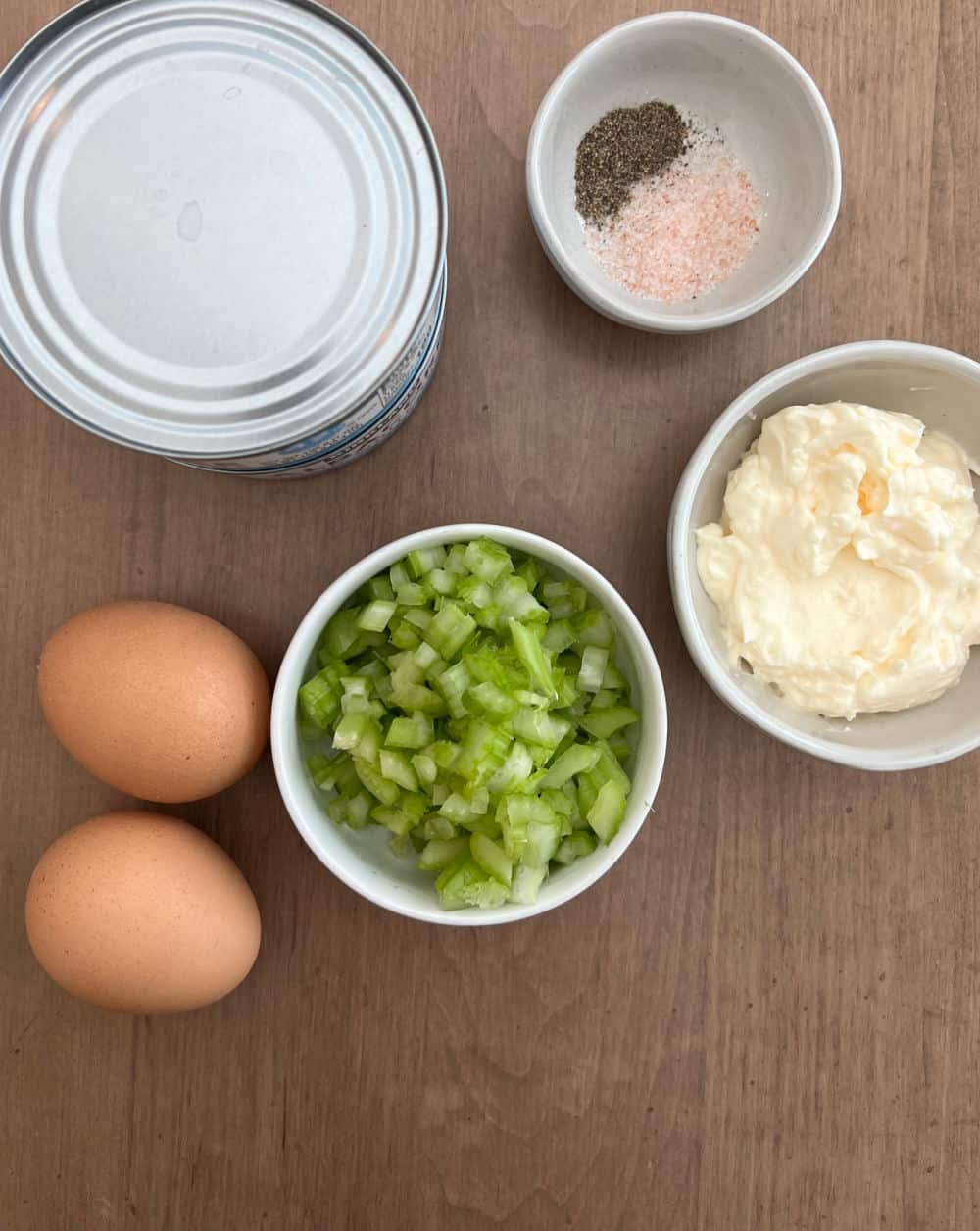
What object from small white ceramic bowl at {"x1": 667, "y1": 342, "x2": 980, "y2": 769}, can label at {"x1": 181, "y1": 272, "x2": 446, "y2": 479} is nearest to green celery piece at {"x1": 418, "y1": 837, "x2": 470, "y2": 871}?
small white ceramic bowl at {"x1": 667, "y1": 342, "x2": 980, "y2": 769}

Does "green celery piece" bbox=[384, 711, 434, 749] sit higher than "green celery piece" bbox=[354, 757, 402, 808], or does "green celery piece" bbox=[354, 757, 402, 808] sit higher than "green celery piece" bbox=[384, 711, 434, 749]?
"green celery piece" bbox=[384, 711, 434, 749]

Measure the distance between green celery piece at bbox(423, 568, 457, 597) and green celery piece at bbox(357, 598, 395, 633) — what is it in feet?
0.16

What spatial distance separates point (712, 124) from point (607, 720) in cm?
73

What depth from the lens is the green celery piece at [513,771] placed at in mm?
999

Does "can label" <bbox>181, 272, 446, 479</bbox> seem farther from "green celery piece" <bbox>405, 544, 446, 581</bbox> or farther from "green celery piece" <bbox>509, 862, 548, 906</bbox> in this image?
"green celery piece" <bbox>509, 862, 548, 906</bbox>

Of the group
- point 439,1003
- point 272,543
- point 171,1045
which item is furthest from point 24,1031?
point 272,543

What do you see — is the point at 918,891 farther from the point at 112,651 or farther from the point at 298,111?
the point at 298,111

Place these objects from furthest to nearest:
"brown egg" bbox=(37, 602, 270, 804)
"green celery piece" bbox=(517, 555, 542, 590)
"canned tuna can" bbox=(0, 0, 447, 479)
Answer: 1. "green celery piece" bbox=(517, 555, 542, 590)
2. "brown egg" bbox=(37, 602, 270, 804)
3. "canned tuna can" bbox=(0, 0, 447, 479)

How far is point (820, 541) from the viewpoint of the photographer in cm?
105

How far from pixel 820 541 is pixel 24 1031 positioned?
1.09 metres

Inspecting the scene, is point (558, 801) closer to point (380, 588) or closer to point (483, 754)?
point (483, 754)

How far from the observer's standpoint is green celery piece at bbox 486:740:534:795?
3.28 ft

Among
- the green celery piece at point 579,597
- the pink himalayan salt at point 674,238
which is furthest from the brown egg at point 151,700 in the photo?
the pink himalayan salt at point 674,238

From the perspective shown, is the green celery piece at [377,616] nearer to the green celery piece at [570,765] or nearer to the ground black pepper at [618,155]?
the green celery piece at [570,765]
